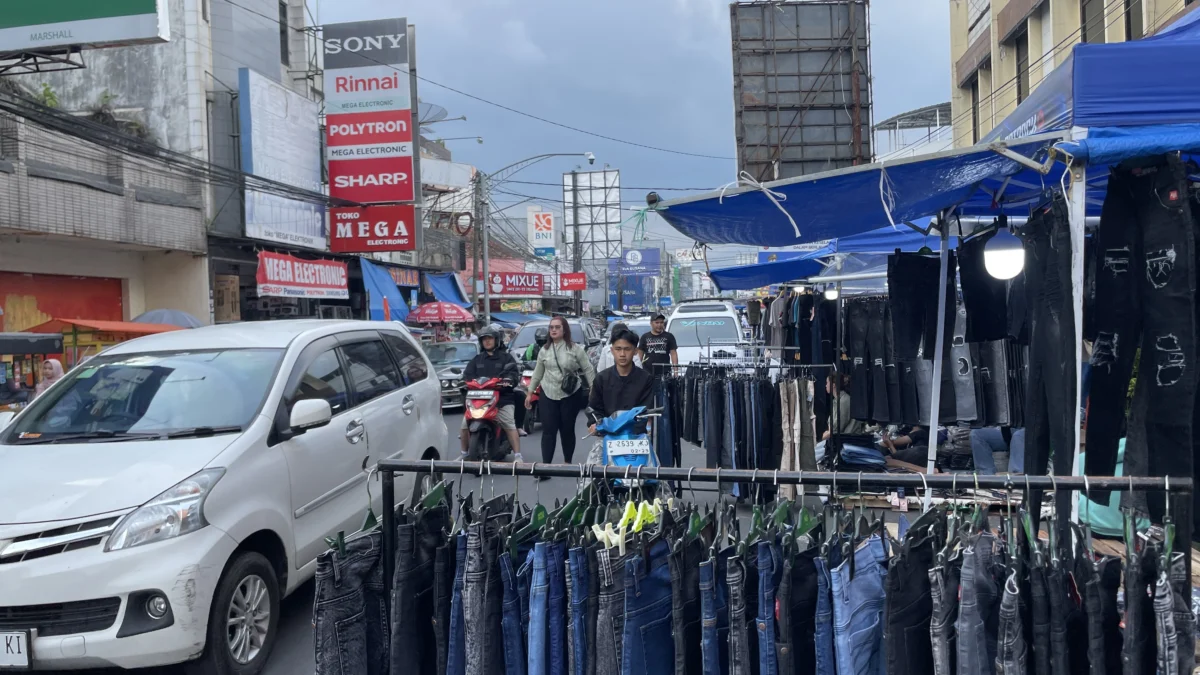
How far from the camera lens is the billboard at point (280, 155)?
63.8 feet

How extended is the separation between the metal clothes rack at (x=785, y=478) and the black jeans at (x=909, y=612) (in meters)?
0.22

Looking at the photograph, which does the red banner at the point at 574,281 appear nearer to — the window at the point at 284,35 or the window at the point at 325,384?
the window at the point at 284,35

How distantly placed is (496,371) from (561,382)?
43.1 inches

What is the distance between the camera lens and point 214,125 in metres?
19.4

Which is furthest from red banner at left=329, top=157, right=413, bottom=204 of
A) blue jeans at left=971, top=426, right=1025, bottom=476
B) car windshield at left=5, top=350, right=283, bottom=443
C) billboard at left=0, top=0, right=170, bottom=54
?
blue jeans at left=971, top=426, right=1025, bottom=476

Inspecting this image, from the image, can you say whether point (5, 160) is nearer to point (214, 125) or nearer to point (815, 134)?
point (214, 125)

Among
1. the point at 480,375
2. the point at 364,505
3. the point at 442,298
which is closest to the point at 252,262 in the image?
the point at 442,298

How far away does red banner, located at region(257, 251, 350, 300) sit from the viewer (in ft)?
62.4

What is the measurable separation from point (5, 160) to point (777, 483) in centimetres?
1437

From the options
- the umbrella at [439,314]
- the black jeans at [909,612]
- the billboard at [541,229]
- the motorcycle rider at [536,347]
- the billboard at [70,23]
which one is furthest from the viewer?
the billboard at [541,229]

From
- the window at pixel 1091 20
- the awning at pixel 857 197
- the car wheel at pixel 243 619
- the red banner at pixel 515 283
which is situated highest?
the window at pixel 1091 20

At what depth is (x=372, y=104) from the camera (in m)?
20.8

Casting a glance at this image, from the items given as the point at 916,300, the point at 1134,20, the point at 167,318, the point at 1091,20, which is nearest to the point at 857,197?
the point at 916,300

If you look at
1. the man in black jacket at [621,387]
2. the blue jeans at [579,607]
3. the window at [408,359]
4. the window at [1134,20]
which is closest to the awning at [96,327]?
Result: the window at [408,359]
